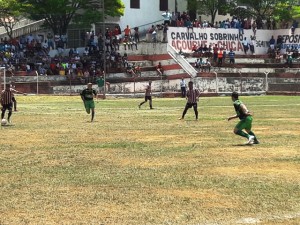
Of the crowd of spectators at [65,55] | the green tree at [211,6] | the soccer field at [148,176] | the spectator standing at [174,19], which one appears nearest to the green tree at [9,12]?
the crowd of spectators at [65,55]

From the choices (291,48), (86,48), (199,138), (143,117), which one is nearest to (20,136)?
(199,138)

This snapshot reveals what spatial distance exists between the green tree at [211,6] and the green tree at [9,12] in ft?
64.2

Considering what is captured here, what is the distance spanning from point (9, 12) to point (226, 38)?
2086 centimetres

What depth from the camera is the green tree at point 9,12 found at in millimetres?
60031

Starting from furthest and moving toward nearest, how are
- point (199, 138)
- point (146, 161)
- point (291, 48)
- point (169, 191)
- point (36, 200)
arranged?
point (291, 48) < point (199, 138) < point (146, 161) < point (169, 191) < point (36, 200)

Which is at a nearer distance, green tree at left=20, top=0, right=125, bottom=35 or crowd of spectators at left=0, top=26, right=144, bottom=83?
crowd of spectators at left=0, top=26, right=144, bottom=83

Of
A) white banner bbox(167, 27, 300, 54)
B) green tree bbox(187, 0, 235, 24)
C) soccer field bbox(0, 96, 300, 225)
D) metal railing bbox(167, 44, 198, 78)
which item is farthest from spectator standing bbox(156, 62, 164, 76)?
soccer field bbox(0, 96, 300, 225)

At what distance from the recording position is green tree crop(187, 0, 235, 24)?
73.3m

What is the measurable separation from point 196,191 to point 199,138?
9.12 m

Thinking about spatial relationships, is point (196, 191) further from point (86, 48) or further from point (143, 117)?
point (86, 48)

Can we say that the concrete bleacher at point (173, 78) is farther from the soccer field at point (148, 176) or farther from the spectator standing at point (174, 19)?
the soccer field at point (148, 176)

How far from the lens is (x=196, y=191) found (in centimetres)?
1170

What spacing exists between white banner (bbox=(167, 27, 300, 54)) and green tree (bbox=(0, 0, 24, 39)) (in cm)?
1335

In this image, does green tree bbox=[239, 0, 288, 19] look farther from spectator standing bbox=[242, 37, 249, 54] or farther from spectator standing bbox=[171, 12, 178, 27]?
spectator standing bbox=[171, 12, 178, 27]
